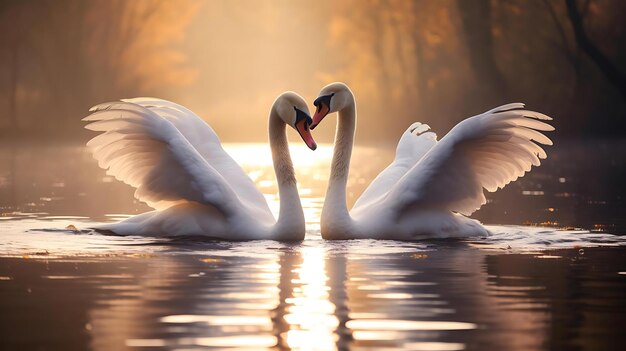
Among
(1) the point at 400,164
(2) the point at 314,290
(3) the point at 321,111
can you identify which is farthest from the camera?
(1) the point at 400,164

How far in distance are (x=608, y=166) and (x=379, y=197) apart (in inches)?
584

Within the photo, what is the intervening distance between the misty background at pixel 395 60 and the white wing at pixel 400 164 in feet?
71.8

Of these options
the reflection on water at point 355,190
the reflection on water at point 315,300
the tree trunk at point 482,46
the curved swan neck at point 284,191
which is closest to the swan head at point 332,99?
the curved swan neck at point 284,191

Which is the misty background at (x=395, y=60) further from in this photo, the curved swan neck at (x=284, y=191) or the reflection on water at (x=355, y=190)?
the curved swan neck at (x=284, y=191)

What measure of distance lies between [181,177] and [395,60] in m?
48.8

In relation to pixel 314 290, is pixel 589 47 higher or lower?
higher

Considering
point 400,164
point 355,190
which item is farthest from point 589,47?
point 400,164

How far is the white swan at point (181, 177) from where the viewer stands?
1151 cm

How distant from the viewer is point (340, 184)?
12391 millimetres

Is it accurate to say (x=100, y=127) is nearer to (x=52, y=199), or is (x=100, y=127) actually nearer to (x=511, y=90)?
(x=52, y=199)

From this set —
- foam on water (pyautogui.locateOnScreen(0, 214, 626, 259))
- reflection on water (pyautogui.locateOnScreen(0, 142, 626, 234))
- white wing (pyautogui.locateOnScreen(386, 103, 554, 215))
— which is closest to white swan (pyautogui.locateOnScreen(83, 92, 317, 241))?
foam on water (pyautogui.locateOnScreen(0, 214, 626, 259))

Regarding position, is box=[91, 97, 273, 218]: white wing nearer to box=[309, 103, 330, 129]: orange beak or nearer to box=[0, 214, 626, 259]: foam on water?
box=[0, 214, 626, 259]: foam on water

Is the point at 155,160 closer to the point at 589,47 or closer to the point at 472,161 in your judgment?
the point at 472,161

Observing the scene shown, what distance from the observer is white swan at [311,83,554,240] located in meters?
11.8
